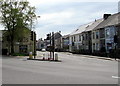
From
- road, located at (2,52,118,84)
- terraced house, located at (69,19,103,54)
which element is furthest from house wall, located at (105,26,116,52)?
road, located at (2,52,118,84)

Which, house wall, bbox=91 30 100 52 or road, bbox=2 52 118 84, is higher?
house wall, bbox=91 30 100 52

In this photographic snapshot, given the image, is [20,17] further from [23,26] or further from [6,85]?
[6,85]

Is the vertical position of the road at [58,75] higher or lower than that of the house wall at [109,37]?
lower

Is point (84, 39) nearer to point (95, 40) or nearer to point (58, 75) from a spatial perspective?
point (95, 40)

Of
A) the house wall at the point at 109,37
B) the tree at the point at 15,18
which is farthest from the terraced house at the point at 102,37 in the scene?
the tree at the point at 15,18

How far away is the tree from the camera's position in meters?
63.2

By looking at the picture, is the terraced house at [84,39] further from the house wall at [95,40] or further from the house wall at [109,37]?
the house wall at [109,37]

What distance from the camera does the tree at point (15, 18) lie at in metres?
63.2

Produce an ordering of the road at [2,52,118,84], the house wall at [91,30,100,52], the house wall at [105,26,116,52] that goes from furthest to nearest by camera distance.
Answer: the house wall at [91,30,100,52], the house wall at [105,26,116,52], the road at [2,52,118,84]

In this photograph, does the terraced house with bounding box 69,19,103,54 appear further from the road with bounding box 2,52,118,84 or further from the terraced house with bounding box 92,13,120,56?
the road with bounding box 2,52,118,84

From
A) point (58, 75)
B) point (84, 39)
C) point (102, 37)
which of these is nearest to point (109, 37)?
point (102, 37)

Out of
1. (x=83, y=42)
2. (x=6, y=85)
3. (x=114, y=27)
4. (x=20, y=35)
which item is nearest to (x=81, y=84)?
(x=6, y=85)

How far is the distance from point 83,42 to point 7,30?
2391 centimetres

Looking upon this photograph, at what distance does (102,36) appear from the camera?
63344mm
